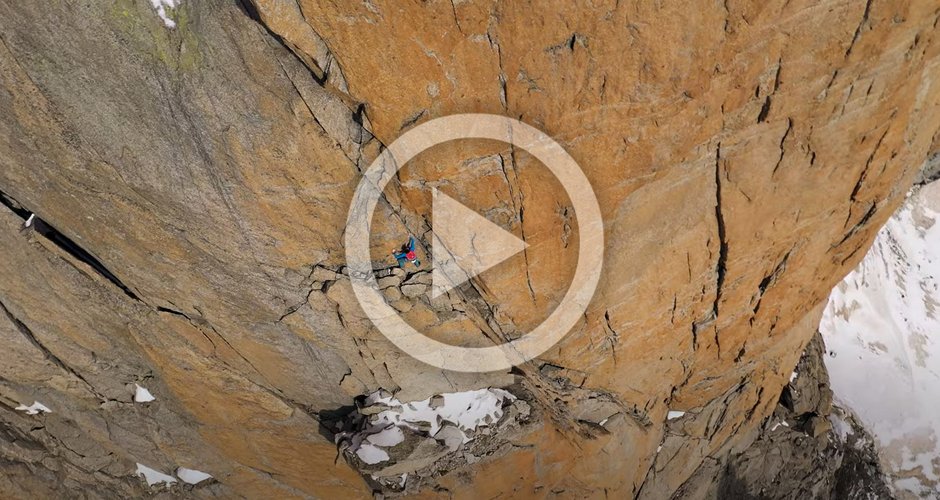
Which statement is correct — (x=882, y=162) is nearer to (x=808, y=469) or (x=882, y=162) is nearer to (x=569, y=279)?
(x=569, y=279)

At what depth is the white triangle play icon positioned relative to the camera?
7.09 meters

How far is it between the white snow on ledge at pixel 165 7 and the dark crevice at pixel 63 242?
3667 mm

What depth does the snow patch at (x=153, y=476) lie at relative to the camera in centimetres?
1092

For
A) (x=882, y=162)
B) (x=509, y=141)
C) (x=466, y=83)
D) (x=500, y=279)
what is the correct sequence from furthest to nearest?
(x=882, y=162), (x=500, y=279), (x=509, y=141), (x=466, y=83)

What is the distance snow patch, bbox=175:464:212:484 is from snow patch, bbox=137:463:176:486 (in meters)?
0.22

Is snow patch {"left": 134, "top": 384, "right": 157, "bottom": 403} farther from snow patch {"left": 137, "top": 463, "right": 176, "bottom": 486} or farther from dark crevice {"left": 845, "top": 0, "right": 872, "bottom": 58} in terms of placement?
dark crevice {"left": 845, "top": 0, "right": 872, "bottom": 58}

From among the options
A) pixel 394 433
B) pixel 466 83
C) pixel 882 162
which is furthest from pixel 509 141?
pixel 882 162

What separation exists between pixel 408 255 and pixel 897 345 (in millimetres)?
15399

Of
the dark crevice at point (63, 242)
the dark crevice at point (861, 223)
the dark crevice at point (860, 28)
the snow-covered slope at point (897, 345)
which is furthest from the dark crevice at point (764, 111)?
the snow-covered slope at point (897, 345)

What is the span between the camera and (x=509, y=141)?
6637 millimetres

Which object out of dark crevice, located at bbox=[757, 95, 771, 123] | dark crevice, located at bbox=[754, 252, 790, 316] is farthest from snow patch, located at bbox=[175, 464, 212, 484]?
dark crevice, located at bbox=[757, 95, 771, 123]

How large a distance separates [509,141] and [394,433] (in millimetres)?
5069

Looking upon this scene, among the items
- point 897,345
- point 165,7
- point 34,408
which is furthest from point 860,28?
point 34,408

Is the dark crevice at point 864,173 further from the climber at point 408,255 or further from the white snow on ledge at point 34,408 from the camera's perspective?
the white snow on ledge at point 34,408
